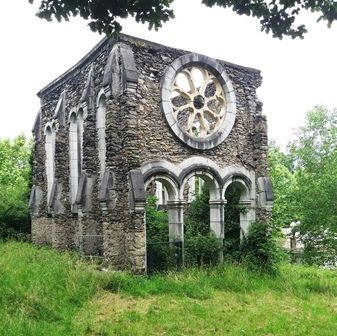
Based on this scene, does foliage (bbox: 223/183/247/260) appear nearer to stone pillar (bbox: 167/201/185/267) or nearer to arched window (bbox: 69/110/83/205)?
stone pillar (bbox: 167/201/185/267)

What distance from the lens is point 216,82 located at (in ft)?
45.9

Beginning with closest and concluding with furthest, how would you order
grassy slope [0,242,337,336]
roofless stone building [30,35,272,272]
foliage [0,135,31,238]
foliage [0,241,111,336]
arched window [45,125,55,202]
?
foliage [0,241,111,336]
grassy slope [0,242,337,336]
roofless stone building [30,35,272,272]
arched window [45,125,55,202]
foliage [0,135,31,238]

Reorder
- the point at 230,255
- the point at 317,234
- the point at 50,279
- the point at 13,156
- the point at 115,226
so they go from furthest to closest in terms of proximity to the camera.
Answer: the point at 13,156
the point at 317,234
the point at 230,255
the point at 115,226
the point at 50,279

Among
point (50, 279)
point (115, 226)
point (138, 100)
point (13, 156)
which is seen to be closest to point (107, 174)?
point (115, 226)

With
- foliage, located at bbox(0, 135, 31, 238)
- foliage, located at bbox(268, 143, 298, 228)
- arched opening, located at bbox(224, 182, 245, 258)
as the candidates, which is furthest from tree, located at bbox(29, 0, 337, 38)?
foliage, located at bbox(268, 143, 298, 228)

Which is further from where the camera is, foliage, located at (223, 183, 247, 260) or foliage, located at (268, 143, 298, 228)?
foliage, located at (268, 143, 298, 228)

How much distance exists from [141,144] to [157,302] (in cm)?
432

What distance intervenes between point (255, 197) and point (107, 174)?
5.15 metres

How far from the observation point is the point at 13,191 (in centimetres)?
2453

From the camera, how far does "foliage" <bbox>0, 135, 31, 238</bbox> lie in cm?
2014

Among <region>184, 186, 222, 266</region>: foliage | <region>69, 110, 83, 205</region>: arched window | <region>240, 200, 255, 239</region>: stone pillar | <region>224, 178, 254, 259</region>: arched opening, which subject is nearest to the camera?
<region>184, 186, 222, 266</region>: foliage

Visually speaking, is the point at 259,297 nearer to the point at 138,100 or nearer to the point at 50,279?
the point at 50,279

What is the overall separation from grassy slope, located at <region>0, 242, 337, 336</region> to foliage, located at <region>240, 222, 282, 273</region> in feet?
2.07

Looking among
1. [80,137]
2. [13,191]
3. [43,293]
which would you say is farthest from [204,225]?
[13,191]
